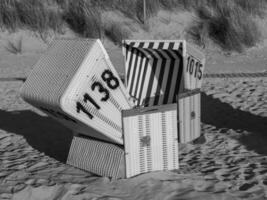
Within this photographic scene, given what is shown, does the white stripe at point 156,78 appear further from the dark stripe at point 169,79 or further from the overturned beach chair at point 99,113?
the overturned beach chair at point 99,113

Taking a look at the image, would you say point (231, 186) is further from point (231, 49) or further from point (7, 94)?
point (231, 49)

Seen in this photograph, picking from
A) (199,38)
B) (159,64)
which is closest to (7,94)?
(159,64)

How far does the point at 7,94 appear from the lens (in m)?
12.1

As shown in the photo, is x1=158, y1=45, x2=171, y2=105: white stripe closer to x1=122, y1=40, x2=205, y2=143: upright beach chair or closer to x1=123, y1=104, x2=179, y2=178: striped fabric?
x1=122, y1=40, x2=205, y2=143: upright beach chair

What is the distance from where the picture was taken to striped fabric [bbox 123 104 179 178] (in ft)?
22.3

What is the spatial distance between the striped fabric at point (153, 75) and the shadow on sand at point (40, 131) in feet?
4.01

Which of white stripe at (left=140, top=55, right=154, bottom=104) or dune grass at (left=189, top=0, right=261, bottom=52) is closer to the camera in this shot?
white stripe at (left=140, top=55, right=154, bottom=104)

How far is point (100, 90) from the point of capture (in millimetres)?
6516

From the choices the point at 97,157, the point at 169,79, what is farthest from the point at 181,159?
the point at 169,79

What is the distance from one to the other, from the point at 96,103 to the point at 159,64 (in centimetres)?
313

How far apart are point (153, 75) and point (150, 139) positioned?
273cm

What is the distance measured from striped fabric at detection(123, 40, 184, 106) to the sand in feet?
2.49

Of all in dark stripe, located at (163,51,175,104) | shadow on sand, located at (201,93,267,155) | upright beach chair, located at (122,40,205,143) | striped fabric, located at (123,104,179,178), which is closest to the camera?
striped fabric, located at (123,104,179,178)

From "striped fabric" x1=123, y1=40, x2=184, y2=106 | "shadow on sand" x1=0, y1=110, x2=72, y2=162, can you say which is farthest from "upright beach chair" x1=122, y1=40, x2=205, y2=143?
"shadow on sand" x1=0, y1=110, x2=72, y2=162
